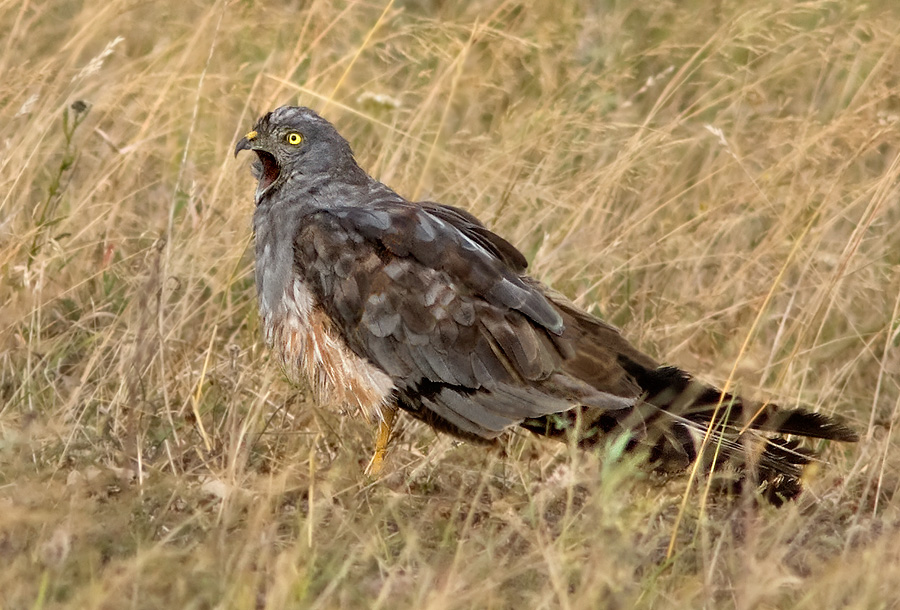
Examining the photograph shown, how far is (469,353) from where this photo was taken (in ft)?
13.9

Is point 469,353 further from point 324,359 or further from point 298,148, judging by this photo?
point 298,148

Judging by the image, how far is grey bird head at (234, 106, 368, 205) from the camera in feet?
15.5

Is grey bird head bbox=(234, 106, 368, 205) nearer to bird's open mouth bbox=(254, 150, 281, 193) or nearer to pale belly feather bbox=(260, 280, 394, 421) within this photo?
bird's open mouth bbox=(254, 150, 281, 193)

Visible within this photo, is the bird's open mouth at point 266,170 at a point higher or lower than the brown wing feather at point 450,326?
higher

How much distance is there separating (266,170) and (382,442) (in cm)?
114

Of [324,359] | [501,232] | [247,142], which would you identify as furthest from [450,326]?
[501,232]

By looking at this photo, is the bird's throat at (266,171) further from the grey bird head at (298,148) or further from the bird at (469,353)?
the bird at (469,353)

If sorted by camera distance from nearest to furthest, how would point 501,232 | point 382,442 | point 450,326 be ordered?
point 450,326 < point 382,442 < point 501,232

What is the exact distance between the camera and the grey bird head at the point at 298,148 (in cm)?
473

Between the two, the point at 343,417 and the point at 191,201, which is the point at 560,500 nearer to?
the point at 343,417

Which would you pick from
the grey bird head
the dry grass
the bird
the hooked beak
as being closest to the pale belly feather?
the bird

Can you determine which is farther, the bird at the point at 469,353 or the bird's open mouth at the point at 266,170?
the bird's open mouth at the point at 266,170

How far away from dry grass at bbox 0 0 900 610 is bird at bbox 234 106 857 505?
0.54 feet

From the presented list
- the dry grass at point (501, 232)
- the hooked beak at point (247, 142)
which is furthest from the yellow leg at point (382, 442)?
the hooked beak at point (247, 142)
